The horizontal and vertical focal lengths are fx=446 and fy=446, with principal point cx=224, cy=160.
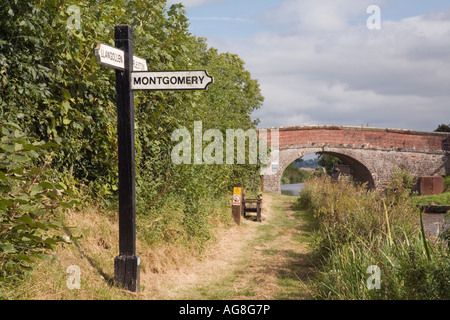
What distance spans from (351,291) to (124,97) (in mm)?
3392

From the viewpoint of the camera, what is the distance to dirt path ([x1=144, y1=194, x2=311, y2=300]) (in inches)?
233

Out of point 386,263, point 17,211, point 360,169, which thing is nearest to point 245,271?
point 386,263

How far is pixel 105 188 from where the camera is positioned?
6551 millimetres

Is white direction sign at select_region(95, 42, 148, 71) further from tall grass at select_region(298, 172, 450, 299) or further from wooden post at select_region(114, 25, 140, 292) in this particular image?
tall grass at select_region(298, 172, 450, 299)

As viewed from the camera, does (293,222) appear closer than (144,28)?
No

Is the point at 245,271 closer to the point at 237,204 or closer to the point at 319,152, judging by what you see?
the point at 237,204

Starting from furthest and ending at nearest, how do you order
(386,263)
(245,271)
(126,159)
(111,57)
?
(245,271), (386,263), (126,159), (111,57)

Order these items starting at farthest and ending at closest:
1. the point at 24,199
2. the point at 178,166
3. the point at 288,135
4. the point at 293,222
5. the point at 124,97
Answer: the point at 288,135, the point at 293,222, the point at 178,166, the point at 124,97, the point at 24,199

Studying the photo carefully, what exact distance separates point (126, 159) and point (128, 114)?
0.51 m

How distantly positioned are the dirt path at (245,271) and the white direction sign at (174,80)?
253 cm

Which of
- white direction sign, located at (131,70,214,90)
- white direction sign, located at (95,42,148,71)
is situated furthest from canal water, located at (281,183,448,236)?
white direction sign, located at (95,42,148,71)

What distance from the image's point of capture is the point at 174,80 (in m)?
4.91

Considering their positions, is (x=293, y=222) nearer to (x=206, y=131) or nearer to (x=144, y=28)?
(x=206, y=131)

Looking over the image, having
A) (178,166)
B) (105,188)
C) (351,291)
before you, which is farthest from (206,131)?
(351,291)
